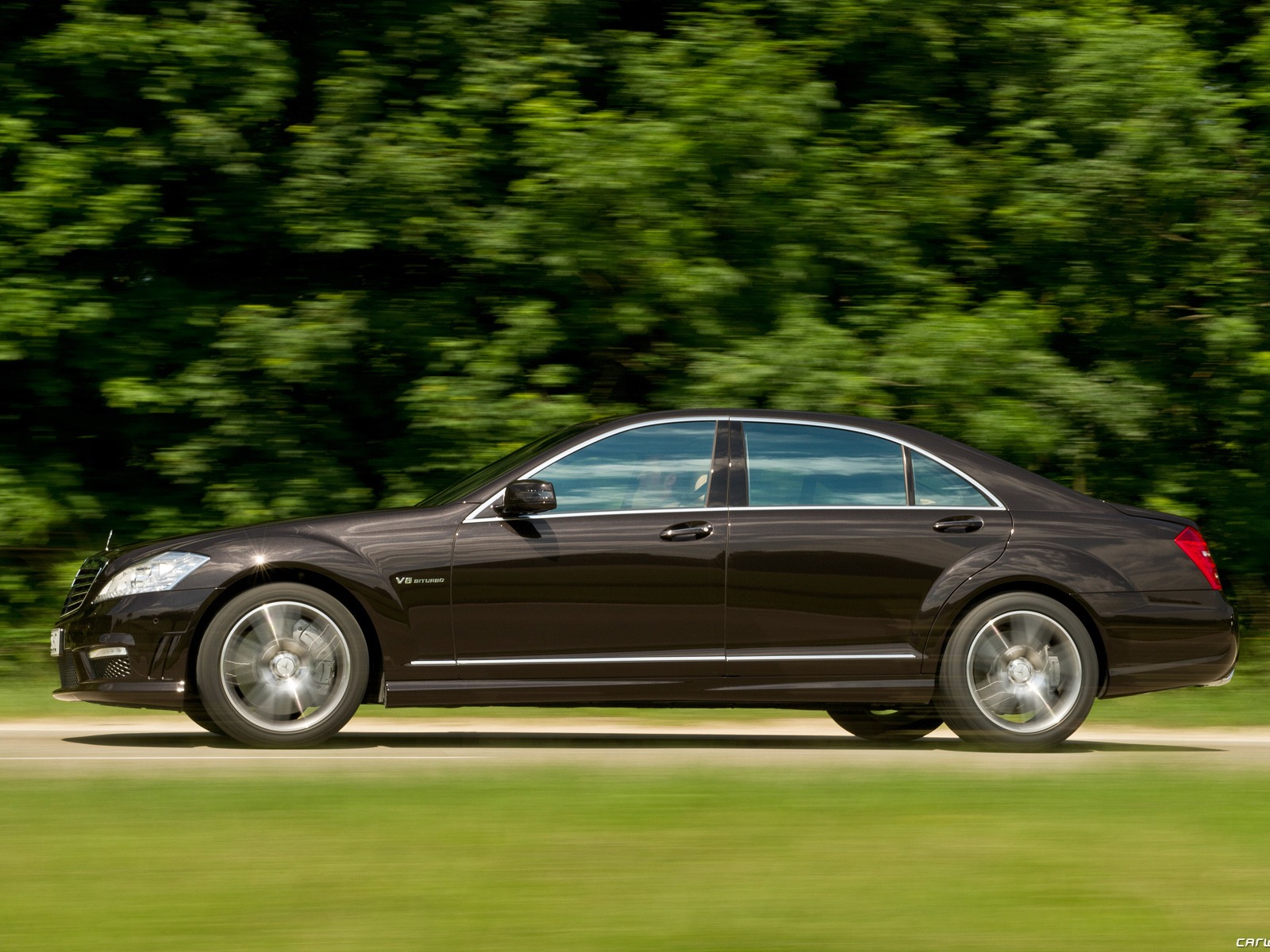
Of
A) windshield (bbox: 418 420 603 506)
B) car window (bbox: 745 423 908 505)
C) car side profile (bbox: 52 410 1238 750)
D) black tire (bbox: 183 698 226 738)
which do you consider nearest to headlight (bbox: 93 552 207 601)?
car side profile (bbox: 52 410 1238 750)

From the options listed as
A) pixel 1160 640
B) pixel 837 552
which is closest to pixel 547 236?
pixel 837 552

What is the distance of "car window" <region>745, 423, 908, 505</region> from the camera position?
26.3ft

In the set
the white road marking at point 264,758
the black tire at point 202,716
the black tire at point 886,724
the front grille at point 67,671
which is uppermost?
the front grille at point 67,671

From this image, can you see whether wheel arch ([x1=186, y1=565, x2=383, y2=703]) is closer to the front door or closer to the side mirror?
the front door

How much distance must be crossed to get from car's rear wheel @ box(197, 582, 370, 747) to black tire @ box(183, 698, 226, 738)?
0.24ft

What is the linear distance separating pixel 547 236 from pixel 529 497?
455cm

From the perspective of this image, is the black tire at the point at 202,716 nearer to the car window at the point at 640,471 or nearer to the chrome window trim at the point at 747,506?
the chrome window trim at the point at 747,506

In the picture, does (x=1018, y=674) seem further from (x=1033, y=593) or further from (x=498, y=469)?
(x=498, y=469)

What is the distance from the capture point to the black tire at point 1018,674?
25.9ft

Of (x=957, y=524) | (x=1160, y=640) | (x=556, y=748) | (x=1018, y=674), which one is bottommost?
(x=556, y=748)

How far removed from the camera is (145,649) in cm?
750

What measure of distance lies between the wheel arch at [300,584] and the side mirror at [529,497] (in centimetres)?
83

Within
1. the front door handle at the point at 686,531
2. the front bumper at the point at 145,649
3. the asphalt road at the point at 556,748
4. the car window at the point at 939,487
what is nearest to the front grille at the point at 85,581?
the front bumper at the point at 145,649

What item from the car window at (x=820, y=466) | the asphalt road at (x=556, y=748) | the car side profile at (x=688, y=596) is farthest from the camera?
the car window at (x=820, y=466)
